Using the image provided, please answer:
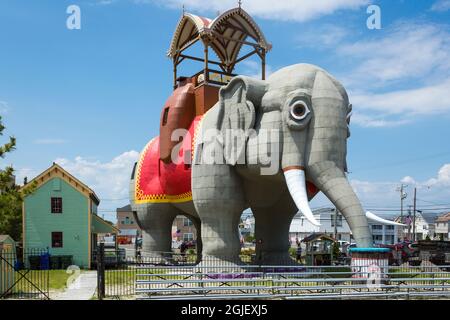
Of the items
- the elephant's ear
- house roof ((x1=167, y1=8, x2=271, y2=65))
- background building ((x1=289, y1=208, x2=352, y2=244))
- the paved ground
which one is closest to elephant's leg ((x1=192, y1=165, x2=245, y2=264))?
the elephant's ear

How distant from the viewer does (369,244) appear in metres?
14.5

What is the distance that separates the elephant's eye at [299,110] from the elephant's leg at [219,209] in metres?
2.71

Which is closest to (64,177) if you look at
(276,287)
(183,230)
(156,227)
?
(156,227)

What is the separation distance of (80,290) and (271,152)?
7508 mm

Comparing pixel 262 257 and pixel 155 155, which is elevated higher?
pixel 155 155

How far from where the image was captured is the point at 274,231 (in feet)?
64.6

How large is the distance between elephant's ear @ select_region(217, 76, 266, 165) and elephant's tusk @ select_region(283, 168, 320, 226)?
5.75 feet

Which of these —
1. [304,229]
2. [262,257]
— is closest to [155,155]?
[262,257]

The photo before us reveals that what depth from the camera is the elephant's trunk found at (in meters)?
14.5

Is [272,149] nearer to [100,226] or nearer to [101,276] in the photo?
[101,276]

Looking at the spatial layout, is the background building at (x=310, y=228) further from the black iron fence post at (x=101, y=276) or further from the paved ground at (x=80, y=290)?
the black iron fence post at (x=101, y=276)

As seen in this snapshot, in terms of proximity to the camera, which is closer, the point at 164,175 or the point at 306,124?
the point at 306,124

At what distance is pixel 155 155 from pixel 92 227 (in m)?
10.9
